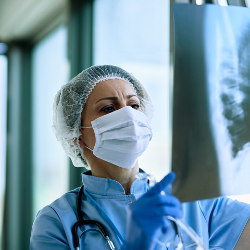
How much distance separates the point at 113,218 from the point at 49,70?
2933mm

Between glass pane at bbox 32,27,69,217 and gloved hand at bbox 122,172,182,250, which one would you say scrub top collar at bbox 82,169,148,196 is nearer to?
gloved hand at bbox 122,172,182,250

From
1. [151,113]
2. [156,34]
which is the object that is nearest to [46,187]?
[156,34]

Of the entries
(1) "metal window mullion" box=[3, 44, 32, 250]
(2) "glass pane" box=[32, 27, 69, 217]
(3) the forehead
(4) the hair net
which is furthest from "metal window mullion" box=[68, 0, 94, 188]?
(1) "metal window mullion" box=[3, 44, 32, 250]

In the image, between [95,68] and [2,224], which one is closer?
[95,68]

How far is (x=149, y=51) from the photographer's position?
6.69ft

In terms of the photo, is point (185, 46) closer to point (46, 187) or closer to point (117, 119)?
point (117, 119)

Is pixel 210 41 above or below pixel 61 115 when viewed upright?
above

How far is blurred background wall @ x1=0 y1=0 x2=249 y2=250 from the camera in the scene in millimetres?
2004

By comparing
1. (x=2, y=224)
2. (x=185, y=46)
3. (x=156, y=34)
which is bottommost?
(x=2, y=224)

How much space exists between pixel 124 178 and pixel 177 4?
0.67 meters

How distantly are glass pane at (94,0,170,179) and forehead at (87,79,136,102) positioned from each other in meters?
0.44

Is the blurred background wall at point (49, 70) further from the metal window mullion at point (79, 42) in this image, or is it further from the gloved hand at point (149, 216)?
the gloved hand at point (149, 216)

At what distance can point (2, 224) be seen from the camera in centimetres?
411

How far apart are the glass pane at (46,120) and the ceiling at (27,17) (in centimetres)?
14
